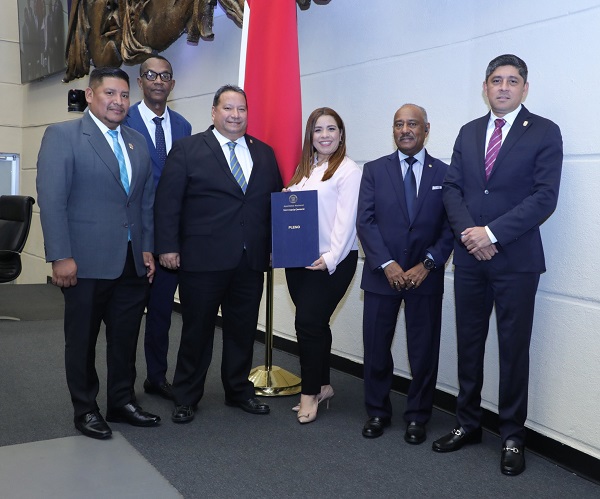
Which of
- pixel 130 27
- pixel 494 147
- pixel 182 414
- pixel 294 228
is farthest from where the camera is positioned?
pixel 130 27

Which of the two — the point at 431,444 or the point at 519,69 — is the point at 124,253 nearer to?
the point at 431,444

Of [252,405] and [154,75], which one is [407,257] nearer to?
[252,405]

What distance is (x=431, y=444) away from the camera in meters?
2.79

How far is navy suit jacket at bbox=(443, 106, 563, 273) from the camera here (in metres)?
2.43

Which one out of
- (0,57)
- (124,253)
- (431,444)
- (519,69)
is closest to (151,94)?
(124,253)

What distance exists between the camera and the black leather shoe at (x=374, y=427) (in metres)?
2.84

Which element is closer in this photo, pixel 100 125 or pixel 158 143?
pixel 100 125

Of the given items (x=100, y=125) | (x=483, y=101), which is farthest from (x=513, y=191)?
(x=100, y=125)

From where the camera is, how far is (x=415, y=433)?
2.79 m

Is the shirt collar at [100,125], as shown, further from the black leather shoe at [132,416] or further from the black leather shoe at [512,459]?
the black leather shoe at [512,459]

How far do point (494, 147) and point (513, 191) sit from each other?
19 centimetres

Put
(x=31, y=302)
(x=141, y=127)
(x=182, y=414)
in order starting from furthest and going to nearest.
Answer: (x=31, y=302), (x=141, y=127), (x=182, y=414)

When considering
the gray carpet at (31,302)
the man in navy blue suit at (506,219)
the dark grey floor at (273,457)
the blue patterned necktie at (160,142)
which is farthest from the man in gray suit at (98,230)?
the gray carpet at (31,302)

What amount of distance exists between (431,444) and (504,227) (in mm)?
984
